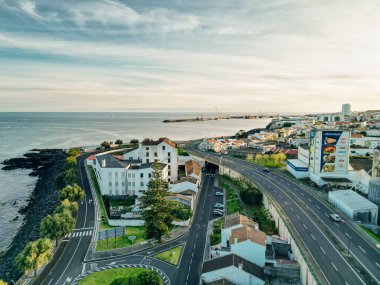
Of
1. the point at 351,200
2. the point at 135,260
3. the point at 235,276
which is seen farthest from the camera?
the point at 351,200

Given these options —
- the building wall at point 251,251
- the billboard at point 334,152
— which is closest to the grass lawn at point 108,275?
the building wall at point 251,251

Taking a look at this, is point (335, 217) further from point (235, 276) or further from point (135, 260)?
point (135, 260)

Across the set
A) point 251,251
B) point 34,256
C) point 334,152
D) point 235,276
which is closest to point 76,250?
point 34,256

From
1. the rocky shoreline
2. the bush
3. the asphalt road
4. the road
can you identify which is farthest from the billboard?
the rocky shoreline

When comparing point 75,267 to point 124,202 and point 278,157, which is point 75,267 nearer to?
point 124,202

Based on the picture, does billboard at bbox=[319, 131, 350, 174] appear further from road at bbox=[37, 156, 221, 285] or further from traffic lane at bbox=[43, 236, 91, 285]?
traffic lane at bbox=[43, 236, 91, 285]

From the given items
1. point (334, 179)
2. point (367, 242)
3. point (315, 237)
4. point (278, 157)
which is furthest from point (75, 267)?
point (278, 157)

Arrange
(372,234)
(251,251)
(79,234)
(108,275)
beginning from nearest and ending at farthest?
(108,275) < (251,251) < (372,234) < (79,234)
